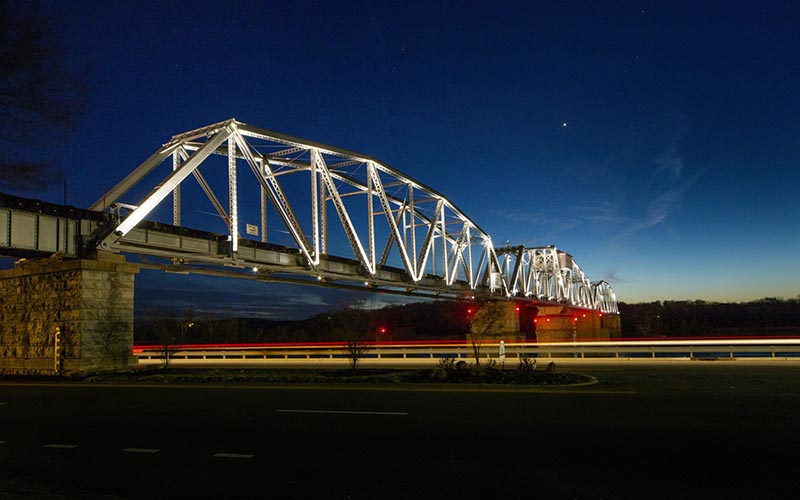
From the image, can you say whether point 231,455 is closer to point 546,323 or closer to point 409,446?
point 409,446

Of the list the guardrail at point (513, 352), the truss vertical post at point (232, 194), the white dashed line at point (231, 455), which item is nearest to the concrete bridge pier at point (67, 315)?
the truss vertical post at point (232, 194)

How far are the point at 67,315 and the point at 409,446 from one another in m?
20.1

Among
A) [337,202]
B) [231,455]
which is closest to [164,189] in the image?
[337,202]

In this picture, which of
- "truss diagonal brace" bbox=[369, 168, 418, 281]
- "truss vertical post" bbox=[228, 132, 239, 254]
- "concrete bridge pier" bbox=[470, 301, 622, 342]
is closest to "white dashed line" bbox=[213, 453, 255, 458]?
"truss vertical post" bbox=[228, 132, 239, 254]

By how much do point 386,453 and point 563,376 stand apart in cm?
1283

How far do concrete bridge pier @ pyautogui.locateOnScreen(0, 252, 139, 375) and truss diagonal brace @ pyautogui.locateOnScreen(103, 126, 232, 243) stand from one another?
1488mm

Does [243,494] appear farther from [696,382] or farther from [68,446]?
[696,382]

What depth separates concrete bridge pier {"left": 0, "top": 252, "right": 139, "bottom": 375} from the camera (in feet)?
79.0

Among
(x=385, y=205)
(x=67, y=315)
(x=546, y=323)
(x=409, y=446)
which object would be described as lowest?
(x=409, y=446)

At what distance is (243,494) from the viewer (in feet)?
23.4

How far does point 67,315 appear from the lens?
24.3 meters

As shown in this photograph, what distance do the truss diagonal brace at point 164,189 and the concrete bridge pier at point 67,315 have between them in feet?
4.88

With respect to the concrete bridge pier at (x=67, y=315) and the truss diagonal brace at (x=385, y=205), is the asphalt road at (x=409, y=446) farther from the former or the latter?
the truss diagonal brace at (x=385, y=205)

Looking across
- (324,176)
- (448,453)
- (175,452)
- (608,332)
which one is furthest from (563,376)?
(608,332)
